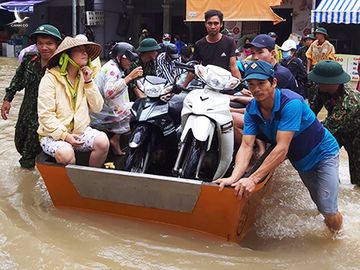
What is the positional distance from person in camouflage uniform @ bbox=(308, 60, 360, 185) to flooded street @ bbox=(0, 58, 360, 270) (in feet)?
2.95

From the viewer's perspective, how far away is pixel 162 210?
4.00 m

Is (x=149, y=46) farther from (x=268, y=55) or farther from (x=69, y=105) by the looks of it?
(x=69, y=105)

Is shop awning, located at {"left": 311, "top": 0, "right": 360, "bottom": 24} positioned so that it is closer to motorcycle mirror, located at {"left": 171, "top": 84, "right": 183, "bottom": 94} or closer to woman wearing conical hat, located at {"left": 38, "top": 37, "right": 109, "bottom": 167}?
motorcycle mirror, located at {"left": 171, "top": 84, "right": 183, "bottom": 94}

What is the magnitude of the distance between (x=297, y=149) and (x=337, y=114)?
1.41 metres

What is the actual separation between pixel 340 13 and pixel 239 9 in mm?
3689

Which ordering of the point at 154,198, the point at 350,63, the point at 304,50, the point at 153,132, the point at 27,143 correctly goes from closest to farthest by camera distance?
the point at 154,198 → the point at 153,132 → the point at 27,143 → the point at 304,50 → the point at 350,63

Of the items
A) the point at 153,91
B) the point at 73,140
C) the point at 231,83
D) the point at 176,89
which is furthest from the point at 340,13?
the point at 73,140

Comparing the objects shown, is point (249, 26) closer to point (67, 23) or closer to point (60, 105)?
point (67, 23)

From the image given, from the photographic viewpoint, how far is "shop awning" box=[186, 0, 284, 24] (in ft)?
56.9

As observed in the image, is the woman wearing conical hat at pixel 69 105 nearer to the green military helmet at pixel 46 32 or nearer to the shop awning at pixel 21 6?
the green military helmet at pixel 46 32

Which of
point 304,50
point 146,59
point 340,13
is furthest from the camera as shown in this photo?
point 340,13

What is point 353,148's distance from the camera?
225 inches

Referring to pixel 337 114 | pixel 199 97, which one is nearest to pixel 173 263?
pixel 199 97

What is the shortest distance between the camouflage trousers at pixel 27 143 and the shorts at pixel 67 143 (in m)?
1.19
